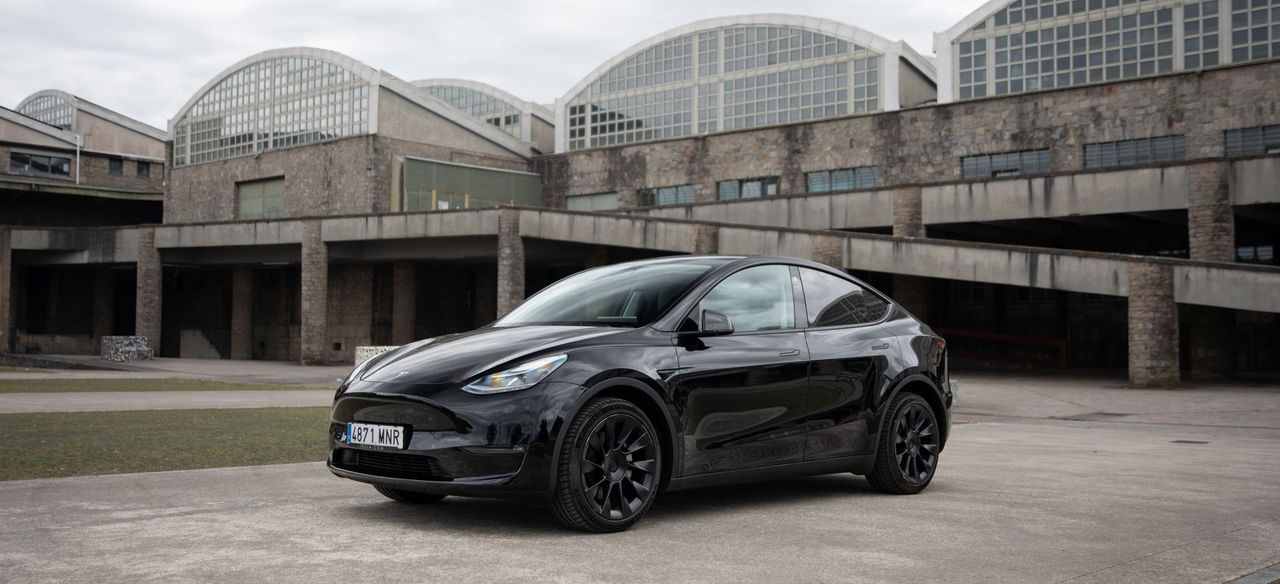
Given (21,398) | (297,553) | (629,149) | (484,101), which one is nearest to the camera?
(297,553)

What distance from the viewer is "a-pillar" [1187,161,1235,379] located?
28.0 metres

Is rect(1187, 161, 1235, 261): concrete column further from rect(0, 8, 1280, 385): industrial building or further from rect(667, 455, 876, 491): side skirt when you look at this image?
rect(667, 455, 876, 491): side skirt

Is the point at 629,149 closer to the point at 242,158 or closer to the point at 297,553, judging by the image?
the point at 242,158

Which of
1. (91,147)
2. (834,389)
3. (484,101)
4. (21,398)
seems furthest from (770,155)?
(91,147)

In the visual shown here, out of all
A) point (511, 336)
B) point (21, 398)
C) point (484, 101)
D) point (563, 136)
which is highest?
point (484, 101)

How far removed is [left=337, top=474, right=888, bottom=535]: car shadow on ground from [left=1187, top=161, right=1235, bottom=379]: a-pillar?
81.0 feet

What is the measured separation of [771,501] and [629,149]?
42745 mm

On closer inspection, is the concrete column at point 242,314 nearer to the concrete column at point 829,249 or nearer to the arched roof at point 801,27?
the arched roof at point 801,27

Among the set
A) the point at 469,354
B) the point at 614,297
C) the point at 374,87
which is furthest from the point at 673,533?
the point at 374,87

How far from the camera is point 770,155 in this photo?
145ft

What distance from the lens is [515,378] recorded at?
5055mm

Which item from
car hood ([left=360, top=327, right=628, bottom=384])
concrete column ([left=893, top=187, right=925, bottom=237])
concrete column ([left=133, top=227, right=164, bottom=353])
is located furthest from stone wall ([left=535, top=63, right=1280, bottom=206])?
car hood ([left=360, top=327, right=628, bottom=384])

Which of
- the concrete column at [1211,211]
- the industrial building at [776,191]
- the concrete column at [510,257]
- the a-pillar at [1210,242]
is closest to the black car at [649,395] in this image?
the industrial building at [776,191]

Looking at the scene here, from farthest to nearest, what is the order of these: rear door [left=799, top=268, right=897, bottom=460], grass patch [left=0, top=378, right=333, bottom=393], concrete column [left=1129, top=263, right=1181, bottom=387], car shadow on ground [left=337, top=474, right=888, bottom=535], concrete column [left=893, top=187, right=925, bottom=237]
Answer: concrete column [left=893, top=187, right=925, bottom=237] → concrete column [left=1129, top=263, right=1181, bottom=387] → grass patch [left=0, top=378, right=333, bottom=393] → rear door [left=799, top=268, right=897, bottom=460] → car shadow on ground [left=337, top=474, right=888, bottom=535]
